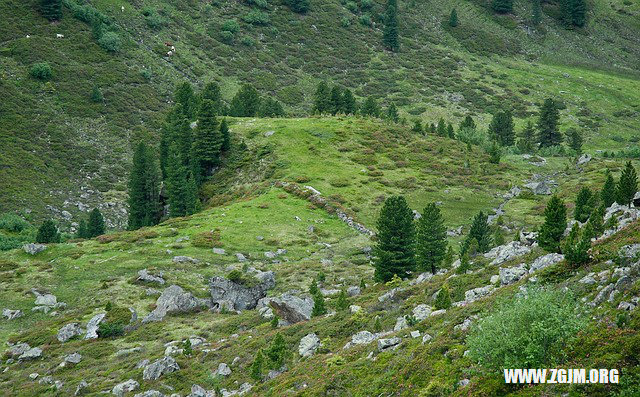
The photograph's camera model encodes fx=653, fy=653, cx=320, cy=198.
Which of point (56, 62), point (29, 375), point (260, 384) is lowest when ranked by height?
point (29, 375)

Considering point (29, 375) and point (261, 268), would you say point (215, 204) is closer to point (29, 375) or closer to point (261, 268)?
point (261, 268)

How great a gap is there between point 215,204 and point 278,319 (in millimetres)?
50811

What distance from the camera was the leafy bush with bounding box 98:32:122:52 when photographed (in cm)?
16500

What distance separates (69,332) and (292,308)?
19.5 m

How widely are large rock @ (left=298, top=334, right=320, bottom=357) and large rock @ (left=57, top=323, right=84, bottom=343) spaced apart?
2304 cm

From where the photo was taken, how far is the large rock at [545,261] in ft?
120

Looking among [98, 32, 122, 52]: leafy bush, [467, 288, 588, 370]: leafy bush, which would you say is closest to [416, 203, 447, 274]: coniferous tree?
[467, 288, 588, 370]: leafy bush

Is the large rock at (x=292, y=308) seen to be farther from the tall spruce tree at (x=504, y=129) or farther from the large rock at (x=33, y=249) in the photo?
the tall spruce tree at (x=504, y=129)

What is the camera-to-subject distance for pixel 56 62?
15675 cm

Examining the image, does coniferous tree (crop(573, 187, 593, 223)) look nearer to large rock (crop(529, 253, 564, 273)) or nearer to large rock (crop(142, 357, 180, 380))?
large rock (crop(529, 253, 564, 273))

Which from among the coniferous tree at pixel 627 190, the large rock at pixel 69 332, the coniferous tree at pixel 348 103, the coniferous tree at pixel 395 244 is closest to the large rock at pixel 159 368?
the large rock at pixel 69 332

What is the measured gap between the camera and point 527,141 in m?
130

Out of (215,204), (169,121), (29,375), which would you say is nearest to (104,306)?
(29,375)

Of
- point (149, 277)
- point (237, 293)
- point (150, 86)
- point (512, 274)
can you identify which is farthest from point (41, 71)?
point (512, 274)
